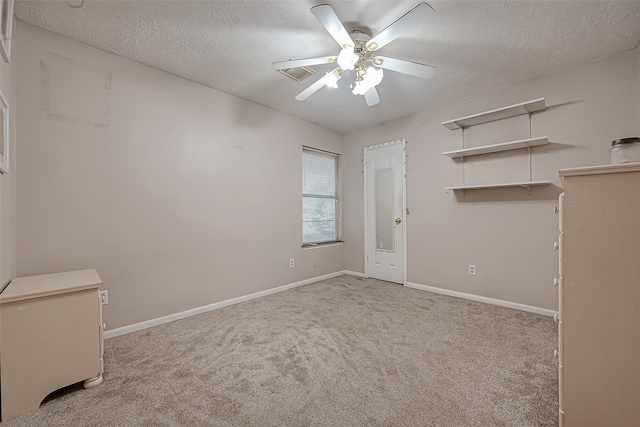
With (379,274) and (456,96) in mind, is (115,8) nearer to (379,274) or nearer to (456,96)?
(456,96)

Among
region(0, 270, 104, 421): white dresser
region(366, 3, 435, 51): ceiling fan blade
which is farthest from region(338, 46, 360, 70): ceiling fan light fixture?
region(0, 270, 104, 421): white dresser

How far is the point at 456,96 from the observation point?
3260mm

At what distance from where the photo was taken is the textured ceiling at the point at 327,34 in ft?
6.03

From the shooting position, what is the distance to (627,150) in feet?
5.42

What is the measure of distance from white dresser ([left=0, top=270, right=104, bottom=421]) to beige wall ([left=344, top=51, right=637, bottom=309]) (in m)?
3.48

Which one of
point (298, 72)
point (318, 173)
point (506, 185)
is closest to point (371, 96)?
point (298, 72)

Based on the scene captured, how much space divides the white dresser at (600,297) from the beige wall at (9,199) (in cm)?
303

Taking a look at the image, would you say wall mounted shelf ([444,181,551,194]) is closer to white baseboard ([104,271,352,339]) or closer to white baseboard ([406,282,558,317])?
white baseboard ([406,282,558,317])

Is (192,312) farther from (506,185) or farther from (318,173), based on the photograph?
(506,185)

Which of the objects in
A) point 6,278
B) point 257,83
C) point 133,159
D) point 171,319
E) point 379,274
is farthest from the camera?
point 379,274

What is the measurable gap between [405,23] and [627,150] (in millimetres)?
1576

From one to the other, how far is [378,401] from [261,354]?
36.8 inches

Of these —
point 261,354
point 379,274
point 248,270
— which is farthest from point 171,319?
point 379,274

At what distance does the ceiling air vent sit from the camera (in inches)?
103
